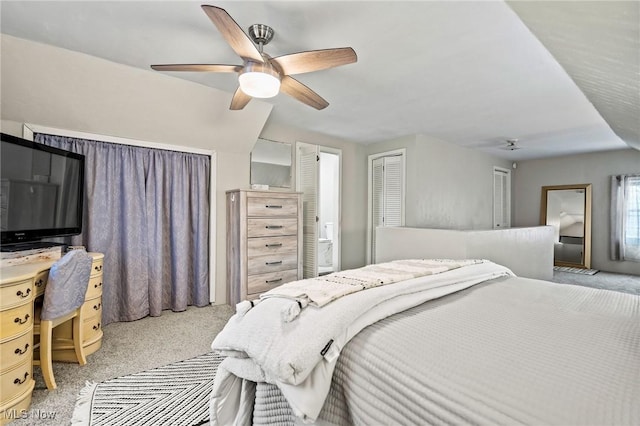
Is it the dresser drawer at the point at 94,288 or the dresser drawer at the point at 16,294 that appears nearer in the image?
the dresser drawer at the point at 16,294

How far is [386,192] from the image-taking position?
480 cm

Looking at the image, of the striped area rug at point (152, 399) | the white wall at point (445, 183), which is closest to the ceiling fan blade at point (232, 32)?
the striped area rug at point (152, 399)

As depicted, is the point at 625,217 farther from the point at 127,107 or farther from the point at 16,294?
the point at 16,294

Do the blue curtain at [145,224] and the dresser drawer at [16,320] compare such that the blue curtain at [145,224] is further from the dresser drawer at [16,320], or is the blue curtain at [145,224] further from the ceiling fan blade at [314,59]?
the ceiling fan blade at [314,59]

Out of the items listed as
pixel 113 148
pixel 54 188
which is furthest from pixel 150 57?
pixel 54 188

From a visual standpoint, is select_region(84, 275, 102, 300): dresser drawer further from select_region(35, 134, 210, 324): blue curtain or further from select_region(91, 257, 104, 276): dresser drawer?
select_region(35, 134, 210, 324): blue curtain

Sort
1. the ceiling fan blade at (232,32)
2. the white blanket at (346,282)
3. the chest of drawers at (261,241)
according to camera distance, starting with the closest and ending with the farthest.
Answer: the white blanket at (346,282)
the ceiling fan blade at (232,32)
the chest of drawers at (261,241)

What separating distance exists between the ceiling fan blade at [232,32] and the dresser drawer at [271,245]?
1.87 metres

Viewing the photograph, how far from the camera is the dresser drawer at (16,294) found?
1486 millimetres

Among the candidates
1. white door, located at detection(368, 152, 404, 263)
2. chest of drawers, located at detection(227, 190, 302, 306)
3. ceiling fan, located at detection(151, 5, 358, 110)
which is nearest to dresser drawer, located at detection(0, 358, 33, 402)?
chest of drawers, located at detection(227, 190, 302, 306)

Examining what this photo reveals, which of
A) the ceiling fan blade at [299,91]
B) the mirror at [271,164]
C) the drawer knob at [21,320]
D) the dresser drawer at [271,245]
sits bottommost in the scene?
the drawer knob at [21,320]

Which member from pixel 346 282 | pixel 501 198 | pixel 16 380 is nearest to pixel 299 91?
pixel 346 282

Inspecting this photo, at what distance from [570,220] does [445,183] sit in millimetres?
3054

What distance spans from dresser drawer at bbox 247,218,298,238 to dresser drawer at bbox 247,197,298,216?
0.25 ft
